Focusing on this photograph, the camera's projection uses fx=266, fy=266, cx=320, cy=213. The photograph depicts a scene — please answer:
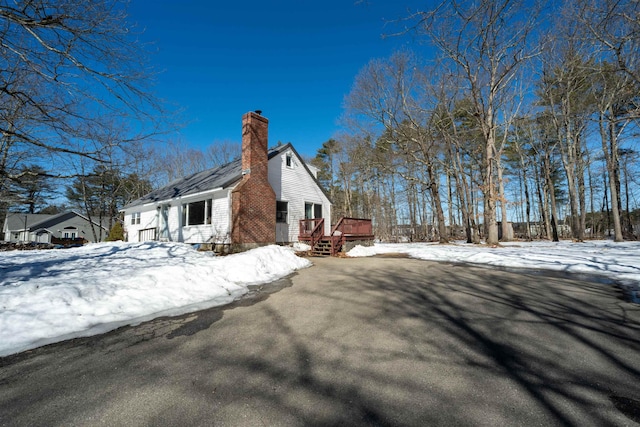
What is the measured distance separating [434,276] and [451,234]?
2170 centimetres

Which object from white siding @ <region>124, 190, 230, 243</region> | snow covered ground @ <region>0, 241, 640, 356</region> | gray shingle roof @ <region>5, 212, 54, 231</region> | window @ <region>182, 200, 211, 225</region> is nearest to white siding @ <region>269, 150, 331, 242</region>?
white siding @ <region>124, 190, 230, 243</region>

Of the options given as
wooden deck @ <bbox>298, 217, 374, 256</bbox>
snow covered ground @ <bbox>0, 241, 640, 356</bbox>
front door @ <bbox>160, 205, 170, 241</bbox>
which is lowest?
snow covered ground @ <bbox>0, 241, 640, 356</bbox>

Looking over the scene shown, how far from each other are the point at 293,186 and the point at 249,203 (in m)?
3.80

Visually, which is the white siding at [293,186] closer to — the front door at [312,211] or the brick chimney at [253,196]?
the front door at [312,211]

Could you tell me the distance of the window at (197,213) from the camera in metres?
13.3

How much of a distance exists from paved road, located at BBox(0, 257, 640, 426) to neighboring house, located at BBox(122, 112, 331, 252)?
797 centimetres

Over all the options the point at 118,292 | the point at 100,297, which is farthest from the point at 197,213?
the point at 100,297

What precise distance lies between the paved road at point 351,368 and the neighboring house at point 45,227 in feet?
150

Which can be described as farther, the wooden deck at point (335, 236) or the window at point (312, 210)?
the window at point (312, 210)

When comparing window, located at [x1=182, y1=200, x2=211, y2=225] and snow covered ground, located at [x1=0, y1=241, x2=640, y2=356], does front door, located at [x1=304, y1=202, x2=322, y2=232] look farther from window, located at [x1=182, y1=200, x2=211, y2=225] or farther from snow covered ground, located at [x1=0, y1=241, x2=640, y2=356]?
snow covered ground, located at [x1=0, y1=241, x2=640, y2=356]

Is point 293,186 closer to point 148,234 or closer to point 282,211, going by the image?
point 282,211

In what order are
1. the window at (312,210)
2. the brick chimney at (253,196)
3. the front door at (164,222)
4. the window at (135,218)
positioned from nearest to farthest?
the brick chimney at (253,196) < the window at (312,210) < the front door at (164,222) < the window at (135,218)

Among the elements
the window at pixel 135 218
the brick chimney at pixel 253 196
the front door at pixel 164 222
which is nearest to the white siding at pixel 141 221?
the window at pixel 135 218

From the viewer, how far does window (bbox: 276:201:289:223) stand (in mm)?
14244
